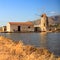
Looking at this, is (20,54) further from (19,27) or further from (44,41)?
(19,27)

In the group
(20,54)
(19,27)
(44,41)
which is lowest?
(44,41)

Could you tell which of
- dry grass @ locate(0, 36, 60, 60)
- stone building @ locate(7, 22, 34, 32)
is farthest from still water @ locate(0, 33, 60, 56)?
stone building @ locate(7, 22, 34, 32)

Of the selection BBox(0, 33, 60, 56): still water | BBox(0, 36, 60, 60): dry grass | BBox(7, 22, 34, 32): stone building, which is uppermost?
BBox(7, 22, 34, 32): stone building

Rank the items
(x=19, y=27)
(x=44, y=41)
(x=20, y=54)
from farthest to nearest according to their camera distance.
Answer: (x=19, y=27) < (x=44, y=41) < (x=20, y=54)

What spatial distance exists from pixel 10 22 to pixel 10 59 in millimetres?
62375

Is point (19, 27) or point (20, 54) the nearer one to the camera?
point (20, 54)

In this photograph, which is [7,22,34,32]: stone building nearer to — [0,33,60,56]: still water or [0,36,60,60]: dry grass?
[0,33,60,56]: still water

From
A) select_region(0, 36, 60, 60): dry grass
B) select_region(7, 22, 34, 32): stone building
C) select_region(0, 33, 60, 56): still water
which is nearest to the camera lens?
select_region(0, 36, 60, 60): dry grass

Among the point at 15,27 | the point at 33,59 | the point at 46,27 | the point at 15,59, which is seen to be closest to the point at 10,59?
the point at 15,59

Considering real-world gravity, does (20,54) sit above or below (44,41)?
above

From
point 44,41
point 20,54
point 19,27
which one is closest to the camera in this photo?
point 20,54

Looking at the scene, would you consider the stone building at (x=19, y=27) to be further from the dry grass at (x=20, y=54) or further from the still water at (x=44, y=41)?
the dry grass at (x=20, y=54)

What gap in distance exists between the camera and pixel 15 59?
7773 millimetres

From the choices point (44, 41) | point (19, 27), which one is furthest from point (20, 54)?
point (19, 27)
